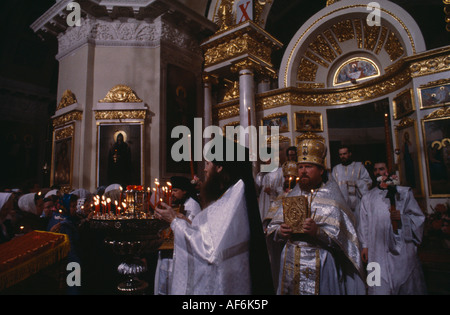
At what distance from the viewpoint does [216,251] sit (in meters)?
1.89

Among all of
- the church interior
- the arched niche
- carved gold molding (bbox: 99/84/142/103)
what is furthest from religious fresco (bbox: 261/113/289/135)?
carved gold molding (bbox: 99/84/142/103)

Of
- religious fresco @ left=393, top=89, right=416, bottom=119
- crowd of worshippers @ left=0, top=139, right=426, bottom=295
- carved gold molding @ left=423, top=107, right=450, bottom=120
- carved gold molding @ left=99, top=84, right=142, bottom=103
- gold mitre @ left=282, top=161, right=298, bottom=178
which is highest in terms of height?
carved gold molding @ left=99, top=84, right=142, bottom=103

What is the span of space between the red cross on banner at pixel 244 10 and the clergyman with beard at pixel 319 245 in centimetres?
710

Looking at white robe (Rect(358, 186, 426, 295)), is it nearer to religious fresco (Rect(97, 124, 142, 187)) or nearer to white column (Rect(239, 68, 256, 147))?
white column (Rect(239, 68, 256, 147))

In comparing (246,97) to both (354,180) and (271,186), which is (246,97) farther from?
(354,180)

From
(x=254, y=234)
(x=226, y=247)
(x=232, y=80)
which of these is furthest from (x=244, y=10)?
(x=226, y=247)

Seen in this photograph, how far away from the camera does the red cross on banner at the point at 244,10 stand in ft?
29.0

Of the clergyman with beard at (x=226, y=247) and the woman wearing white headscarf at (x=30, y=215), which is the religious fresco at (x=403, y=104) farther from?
the woman wearing white headscarf at (x=30, y=215)

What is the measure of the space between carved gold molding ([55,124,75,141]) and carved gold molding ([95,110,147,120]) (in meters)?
0.79

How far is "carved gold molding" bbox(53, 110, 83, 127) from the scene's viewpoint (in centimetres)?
798

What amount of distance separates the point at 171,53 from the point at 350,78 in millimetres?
5571
